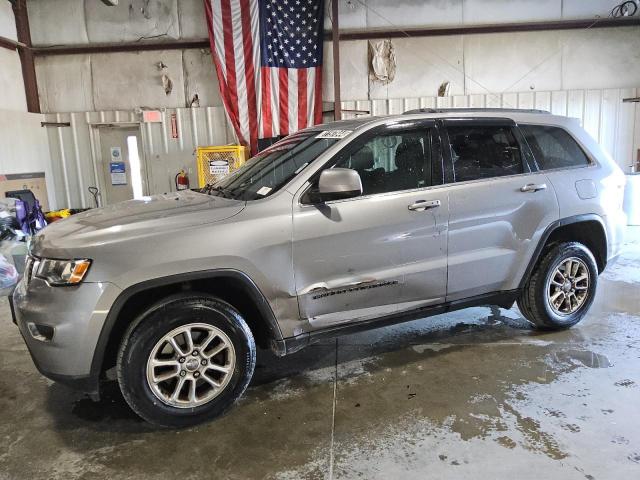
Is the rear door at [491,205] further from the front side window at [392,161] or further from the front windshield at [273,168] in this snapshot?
the front windshield at [273,168]

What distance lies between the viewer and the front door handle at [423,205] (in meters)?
3.07

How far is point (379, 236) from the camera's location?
296 centimetres

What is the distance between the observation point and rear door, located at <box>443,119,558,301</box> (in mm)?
3256

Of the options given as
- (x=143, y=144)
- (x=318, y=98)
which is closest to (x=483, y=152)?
(x=318, y=98)

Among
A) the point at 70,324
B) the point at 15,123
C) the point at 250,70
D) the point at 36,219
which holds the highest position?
the point at 250,70

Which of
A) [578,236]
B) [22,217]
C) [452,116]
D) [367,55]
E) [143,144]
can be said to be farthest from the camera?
[143,144]

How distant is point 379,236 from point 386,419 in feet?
3.56

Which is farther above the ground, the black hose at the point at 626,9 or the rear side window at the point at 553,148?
the black hose at the point at 626,9

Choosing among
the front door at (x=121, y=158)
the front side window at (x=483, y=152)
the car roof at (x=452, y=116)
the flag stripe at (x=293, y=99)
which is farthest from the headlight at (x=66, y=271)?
the front door at (x=121, y=158)

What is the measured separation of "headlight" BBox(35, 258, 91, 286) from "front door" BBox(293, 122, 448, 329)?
1.12m

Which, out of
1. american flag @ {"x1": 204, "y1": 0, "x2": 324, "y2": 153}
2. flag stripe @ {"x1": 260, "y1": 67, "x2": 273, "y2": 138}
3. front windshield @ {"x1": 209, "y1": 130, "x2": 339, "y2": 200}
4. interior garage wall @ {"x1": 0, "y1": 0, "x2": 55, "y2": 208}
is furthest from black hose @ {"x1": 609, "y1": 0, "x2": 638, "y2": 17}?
interior garage wall @ {"x1": 0, "y1": 0, "x2": 55, "y2": 208}

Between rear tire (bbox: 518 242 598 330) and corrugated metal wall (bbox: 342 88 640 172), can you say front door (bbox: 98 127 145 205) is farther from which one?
rear tire (bbox: 518 242 598 330)

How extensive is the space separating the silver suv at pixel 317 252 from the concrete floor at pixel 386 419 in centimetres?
27

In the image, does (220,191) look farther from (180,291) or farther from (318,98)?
(318,98)
